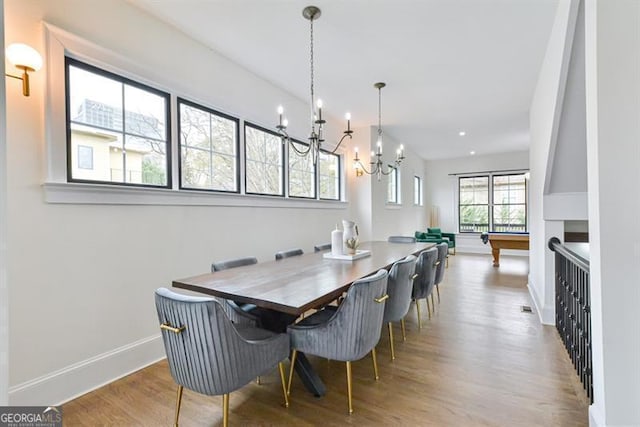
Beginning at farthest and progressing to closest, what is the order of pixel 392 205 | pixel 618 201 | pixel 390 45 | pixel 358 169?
pixel 392 205, pixel 358 169, pixel 390 45, pixel 618 201

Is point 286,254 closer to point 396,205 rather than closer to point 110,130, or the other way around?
point 110,130

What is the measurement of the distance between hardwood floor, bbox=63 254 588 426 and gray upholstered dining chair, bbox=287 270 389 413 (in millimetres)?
286

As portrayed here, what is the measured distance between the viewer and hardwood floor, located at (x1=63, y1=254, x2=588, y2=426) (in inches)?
67.8

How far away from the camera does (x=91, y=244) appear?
81.7 inches

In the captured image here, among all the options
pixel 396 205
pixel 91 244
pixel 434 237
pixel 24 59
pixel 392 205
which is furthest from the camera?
pixel 434 237

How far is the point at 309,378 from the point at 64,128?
2296 mm

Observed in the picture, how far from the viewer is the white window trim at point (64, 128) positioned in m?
1.88

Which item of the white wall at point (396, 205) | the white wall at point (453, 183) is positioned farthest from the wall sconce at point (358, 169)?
the white wall at point (453, 183)

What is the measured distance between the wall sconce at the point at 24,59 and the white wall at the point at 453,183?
29.1ft

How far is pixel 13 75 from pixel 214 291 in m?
1.74

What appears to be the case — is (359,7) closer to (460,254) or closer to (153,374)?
(153,374)

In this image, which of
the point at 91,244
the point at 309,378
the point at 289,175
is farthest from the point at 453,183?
the point at 91,244

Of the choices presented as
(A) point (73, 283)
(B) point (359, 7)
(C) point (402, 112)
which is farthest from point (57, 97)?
(C) point (402, 112)

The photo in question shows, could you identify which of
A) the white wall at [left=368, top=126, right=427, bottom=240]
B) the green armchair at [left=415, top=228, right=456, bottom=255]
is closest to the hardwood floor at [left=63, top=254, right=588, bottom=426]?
the white wall at [left=368, top=126, right=427, bottom=240]
